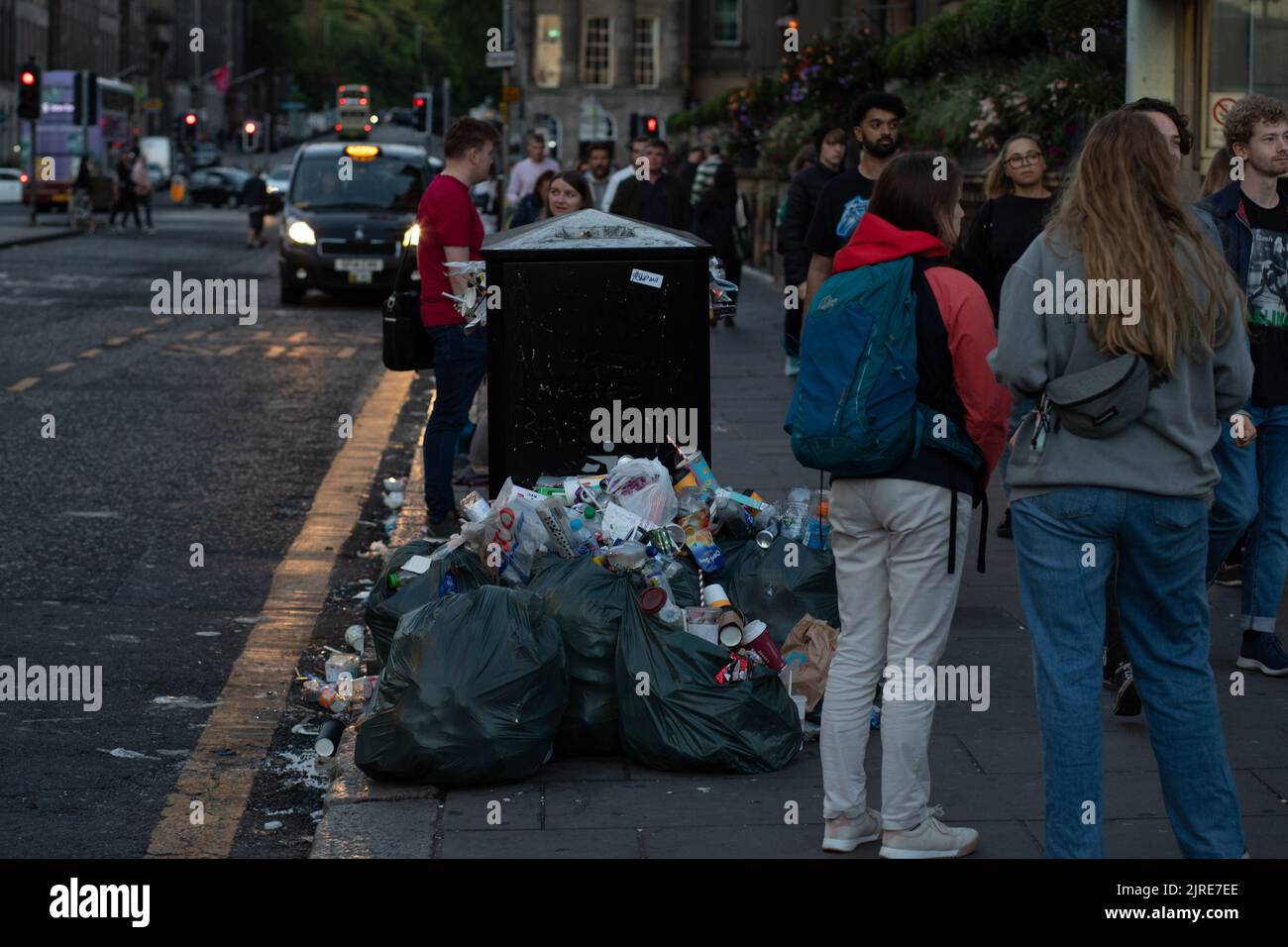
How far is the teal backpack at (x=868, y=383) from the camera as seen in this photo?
441 cm

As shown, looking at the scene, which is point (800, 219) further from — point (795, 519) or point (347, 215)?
point (347, 215)

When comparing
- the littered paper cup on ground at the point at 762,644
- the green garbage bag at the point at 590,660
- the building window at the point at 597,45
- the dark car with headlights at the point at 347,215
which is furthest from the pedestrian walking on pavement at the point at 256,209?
the building window at the point at 597,45

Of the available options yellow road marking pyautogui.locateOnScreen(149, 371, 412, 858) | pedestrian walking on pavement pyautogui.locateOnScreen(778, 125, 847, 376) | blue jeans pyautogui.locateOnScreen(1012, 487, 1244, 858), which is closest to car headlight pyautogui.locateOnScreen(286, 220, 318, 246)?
yellow road marking pyautogui.locateOnScreen(149, 371, 412, 858)

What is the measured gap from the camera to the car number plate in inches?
902

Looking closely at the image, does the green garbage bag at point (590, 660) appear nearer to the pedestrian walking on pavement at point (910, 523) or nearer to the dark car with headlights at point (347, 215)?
the pedestrian walking on pavement at point (910, 523)

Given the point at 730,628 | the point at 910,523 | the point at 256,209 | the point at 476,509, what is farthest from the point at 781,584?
the point at 256,209

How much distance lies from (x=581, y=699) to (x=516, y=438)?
201 cm

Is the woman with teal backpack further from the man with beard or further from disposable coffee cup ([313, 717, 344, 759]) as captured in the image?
the man with beard

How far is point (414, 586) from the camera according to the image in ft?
20.3

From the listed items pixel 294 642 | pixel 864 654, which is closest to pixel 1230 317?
pixel 864 654

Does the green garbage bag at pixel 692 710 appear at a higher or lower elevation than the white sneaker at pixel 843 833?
higher

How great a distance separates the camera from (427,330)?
9.26 metres
